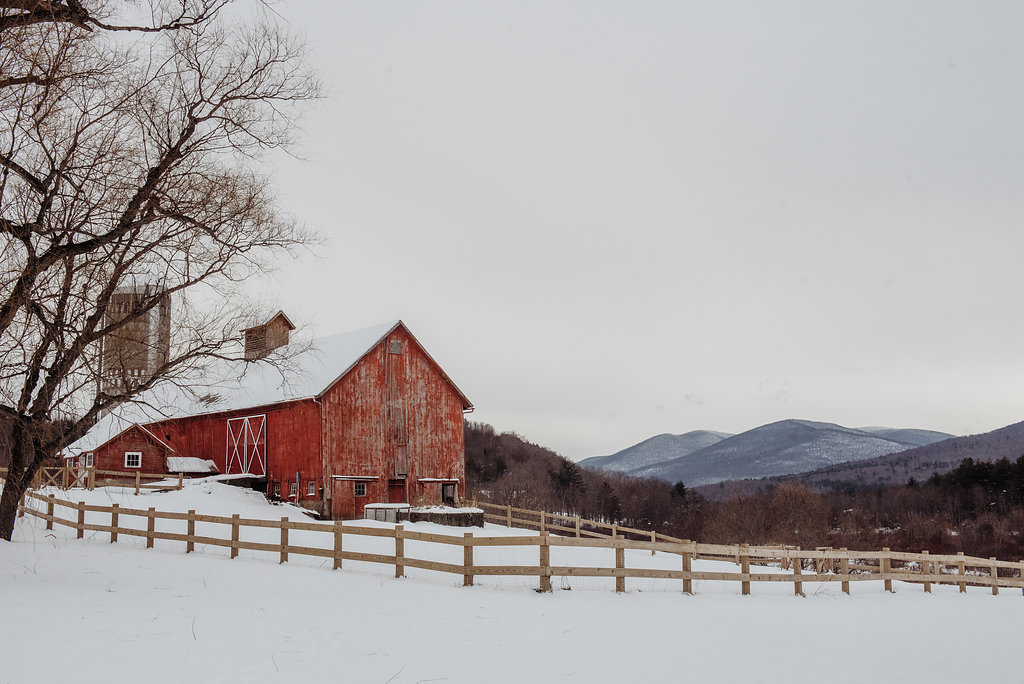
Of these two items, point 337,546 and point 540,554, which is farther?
point 337,546

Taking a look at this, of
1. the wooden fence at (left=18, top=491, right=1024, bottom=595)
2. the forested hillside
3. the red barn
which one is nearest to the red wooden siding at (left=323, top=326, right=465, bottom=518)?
the red barn

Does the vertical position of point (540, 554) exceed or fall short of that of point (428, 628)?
it exceeds it

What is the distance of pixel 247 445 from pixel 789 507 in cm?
6619

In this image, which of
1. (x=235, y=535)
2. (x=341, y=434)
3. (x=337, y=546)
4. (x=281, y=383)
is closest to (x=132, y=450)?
(x=281, y=383)

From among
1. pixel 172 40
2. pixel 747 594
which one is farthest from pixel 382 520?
pixel 172 40

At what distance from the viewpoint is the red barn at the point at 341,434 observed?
30.8 metres

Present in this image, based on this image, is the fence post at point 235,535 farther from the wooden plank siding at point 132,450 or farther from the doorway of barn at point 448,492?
the wooden plank siding at point 132,450

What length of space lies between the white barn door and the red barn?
0.14 feet

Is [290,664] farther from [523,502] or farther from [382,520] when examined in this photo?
[523,502]

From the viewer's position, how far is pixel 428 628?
34.5ft

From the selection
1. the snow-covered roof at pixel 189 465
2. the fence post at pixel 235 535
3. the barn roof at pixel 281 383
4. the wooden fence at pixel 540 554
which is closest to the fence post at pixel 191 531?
the wooden fence at pixel 540 554

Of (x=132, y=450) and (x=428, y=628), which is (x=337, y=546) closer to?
(x=428, y=628)

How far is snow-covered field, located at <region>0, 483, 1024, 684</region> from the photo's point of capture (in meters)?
8.54

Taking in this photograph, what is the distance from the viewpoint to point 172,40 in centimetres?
1491
